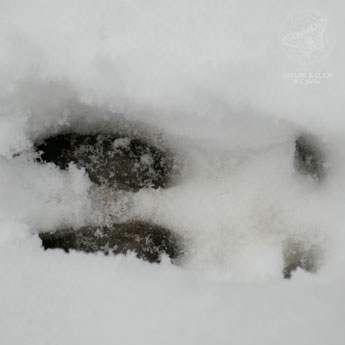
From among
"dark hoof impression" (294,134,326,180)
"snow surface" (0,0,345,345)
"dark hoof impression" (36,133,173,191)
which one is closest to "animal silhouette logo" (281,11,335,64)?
"snow surface" (0,0,345,345)

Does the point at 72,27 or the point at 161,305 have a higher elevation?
the point at 72,27

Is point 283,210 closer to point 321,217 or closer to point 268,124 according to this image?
point 321,217

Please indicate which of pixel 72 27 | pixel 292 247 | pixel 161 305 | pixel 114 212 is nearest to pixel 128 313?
pixel 161 305

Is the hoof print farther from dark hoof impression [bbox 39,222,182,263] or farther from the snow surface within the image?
dark hoof impression [bbox 39,222,182,263]

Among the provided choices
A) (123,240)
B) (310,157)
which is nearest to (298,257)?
(310,157)

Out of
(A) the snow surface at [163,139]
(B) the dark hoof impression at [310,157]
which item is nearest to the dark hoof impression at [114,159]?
(A) the snow surface at [163,139]

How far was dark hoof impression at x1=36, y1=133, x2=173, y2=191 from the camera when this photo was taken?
129 cm

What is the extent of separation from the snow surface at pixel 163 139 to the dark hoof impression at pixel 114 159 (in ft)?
0.12

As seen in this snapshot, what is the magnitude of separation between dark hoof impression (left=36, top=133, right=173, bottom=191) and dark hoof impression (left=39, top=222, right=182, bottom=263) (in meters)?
0.13

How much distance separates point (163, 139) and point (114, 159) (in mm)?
161

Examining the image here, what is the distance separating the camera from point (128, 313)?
1.11m

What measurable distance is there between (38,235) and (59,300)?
207mm

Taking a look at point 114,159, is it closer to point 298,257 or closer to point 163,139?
point 163,139

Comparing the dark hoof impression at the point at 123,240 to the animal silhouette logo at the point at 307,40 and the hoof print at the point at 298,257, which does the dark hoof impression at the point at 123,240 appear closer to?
the hoof print at the point at 298,257
